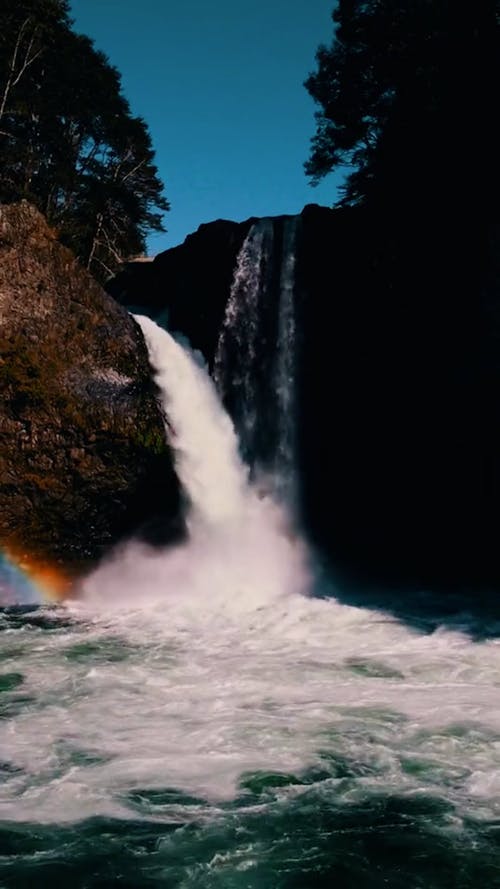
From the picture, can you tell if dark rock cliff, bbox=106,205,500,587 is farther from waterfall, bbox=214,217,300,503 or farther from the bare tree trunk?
the bare tree trunk

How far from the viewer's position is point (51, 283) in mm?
13562

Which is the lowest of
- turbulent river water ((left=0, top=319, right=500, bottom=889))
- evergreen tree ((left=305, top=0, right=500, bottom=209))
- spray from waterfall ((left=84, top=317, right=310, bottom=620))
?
turbulent river water ((left=0, top=319, right=500, bottom=889))

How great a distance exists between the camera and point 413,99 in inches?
789

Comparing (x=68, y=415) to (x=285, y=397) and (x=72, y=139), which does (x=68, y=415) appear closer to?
(x=285, y=397)

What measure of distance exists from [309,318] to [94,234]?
515 inches

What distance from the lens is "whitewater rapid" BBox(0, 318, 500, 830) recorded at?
6.06m

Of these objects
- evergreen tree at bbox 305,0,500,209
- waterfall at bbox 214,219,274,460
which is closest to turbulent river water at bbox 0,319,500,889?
waterfall at bbox 214,219,274,460

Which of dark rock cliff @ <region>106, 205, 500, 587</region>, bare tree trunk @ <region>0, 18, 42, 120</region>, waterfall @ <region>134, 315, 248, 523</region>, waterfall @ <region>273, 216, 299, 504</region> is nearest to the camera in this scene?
dark rock cliff @ <region>106, 205, 500, 587</region>

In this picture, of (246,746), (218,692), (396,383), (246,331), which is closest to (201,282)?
(246,331)

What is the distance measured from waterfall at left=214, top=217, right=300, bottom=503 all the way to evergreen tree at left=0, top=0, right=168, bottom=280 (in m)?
8.63

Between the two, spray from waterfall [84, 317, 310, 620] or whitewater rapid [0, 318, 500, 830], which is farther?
spray from waterfall [84, 317, 310, 620]

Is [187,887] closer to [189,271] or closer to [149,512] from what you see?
[149,512]

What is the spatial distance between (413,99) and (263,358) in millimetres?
9762

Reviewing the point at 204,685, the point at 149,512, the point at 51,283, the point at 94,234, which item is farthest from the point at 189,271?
the point at 204,685
